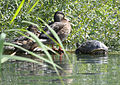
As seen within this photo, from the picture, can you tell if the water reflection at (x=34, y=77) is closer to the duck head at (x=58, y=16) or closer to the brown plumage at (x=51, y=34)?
the brown plumage at (x=51, y=34)

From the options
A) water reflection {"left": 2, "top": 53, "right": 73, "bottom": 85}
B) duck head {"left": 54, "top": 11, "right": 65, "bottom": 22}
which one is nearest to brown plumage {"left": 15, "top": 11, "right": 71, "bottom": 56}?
duck head {"left": 54, "top": 11, "right": 65, "bottom": 22}

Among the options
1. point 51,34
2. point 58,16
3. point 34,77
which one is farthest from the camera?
point 58,16

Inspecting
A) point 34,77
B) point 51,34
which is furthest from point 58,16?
point 34,77

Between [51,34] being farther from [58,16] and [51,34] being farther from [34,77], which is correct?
[34,77]

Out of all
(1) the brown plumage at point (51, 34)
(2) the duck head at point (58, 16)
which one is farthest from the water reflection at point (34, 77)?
(2) the duck head at point (58, 16)

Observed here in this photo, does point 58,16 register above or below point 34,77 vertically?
above

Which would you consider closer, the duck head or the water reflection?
the water reflection

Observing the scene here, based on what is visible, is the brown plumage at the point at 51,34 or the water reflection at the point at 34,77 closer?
the water reflection at the point at 34,77

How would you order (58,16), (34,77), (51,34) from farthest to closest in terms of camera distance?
(58,16), (51,34), (34,77)

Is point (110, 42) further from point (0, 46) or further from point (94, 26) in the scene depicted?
point (0, 46)

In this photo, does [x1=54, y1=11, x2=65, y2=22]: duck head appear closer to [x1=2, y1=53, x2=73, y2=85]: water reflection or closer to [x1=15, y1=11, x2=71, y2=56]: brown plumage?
[x1=15, y1=11, x2=71, y2=56]: brown plumage

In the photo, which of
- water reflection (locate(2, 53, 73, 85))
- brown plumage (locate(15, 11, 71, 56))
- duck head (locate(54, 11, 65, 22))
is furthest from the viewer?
duck head (locate(54, 11, 65, 22))

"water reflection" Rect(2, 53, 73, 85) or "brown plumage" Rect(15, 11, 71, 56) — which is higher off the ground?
"brown plumage" Rect(15, 11, 71, 56)

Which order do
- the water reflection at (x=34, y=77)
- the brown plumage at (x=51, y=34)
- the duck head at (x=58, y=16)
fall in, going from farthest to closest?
1. the duck head at (x=58, y=16)
2. the brown plumage at (x=51, y=34)
3. the water reflection at (x=34, y=77)
